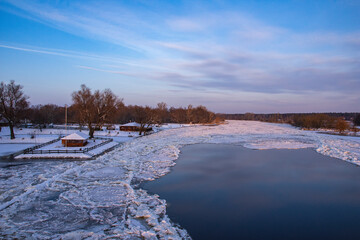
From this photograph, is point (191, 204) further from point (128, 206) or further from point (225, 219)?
point (128, 206)

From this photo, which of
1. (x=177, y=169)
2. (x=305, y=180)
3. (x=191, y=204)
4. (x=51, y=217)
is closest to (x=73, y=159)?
(x=177, y=169)

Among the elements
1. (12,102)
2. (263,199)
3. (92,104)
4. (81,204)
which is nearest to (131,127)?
(92,104)

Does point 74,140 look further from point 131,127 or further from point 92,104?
point 131,127

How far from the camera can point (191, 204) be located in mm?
11445

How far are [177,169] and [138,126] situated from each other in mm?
34463

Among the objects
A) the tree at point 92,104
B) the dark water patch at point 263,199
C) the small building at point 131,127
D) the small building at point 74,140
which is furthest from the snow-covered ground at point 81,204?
the small building at point 131,127

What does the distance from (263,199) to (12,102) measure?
41.7 meters

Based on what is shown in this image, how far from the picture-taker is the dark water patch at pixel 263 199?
29.8 feet

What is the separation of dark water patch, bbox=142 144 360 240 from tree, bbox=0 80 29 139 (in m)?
32.0

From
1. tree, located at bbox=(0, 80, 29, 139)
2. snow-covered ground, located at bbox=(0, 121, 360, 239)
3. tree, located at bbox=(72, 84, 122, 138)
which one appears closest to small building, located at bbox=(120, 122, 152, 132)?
tree, located at bbox=(72, 84, 122, 138)

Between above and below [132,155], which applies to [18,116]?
above

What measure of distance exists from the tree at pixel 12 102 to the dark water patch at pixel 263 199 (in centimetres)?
3197

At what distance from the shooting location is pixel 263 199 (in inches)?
484

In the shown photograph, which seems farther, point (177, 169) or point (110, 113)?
point (110, 113)
